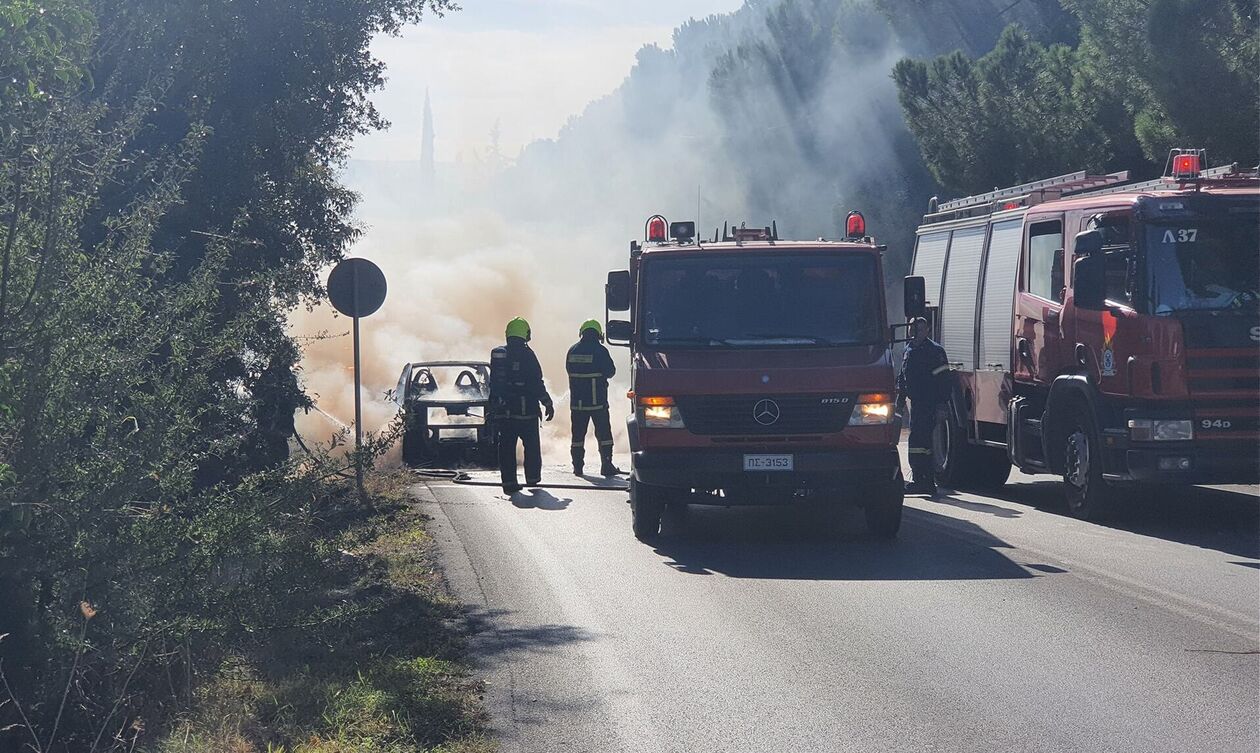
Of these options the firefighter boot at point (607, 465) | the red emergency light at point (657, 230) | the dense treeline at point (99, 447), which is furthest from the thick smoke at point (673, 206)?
the dense treeline at point (99, 447)

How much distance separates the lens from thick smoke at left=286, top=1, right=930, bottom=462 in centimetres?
4384

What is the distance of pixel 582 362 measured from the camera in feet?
55.4

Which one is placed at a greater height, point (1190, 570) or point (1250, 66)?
point (1250, 66)

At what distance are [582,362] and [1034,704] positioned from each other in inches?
431

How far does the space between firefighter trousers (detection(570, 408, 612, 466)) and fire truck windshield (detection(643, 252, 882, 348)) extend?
5.44m

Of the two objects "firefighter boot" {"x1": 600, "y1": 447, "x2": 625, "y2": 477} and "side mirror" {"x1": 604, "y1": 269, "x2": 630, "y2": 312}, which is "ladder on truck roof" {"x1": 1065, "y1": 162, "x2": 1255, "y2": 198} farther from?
"firefighter boot" {"x1": 600, "y1": 447, "x2": 625, "y2": 477}

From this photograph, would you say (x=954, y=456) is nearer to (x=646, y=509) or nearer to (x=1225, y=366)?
(x=1225, y=366)

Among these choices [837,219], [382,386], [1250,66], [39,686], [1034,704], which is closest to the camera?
[39,686]

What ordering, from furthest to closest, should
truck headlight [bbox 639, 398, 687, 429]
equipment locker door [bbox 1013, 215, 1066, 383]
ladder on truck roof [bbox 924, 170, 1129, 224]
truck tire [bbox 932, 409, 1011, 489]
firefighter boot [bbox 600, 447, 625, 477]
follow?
firefighter boot [bbox 600, 447, 625, 477] < truck tire [bbox 932, 409, 1011, 489] < ladder on truck roof [bbox 924, 170, 1129, 224] < equipment locker door [bbox 1013, 215, 1066, 383] < truck headlight [bbox 639, 398, 687, 429]

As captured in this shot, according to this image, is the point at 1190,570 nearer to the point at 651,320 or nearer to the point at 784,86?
the point at 651,320

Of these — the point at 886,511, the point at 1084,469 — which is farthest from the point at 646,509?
the point at 1084,469

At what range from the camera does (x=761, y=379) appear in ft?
35.2

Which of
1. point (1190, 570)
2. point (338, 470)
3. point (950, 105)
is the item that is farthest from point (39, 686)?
point (950, 105)

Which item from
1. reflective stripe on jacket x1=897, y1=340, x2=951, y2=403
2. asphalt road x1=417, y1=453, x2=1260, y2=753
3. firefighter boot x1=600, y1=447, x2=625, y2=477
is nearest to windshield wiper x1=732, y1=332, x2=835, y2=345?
asphalt road x1=417, y1=453, x2=1260, y2=753
